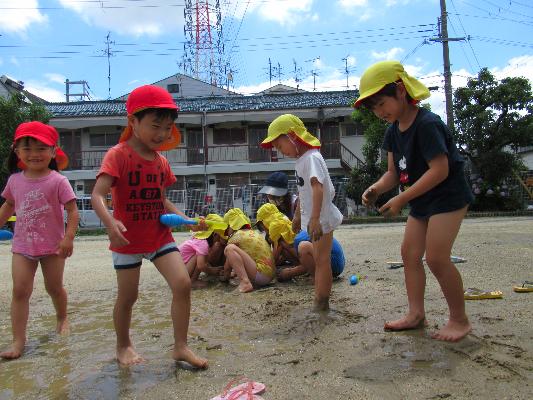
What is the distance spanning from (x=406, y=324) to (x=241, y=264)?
6.67 feet

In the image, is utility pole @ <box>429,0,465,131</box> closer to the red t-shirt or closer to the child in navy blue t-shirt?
the child in navy blue t-shirt

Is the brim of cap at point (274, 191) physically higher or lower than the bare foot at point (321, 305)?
higher

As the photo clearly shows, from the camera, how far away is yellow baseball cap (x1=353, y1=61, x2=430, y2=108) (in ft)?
8.94

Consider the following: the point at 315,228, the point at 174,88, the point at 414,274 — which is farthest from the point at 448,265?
the point at 174,88

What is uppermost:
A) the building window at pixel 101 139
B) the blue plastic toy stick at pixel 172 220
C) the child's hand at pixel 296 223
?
the building window at pixel 101 139

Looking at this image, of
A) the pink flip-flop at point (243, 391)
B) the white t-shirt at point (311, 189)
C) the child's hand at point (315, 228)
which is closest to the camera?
the pink flip-flop at point (243, 391)

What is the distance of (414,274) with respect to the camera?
291 cm

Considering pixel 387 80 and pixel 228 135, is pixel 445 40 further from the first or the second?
pixel 387 80

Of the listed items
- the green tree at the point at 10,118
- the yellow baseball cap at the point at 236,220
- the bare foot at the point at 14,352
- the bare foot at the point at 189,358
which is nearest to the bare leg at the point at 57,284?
the bare foot at the point at 14,352

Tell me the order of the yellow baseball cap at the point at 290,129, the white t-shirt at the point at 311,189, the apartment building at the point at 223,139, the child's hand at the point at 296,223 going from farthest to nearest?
the apartment building at the point at 223,139 → the child's hand at the point at 296,223 → the yellow baseball cap at the point at 290,129 → the white t-shirt at the point at 311,189

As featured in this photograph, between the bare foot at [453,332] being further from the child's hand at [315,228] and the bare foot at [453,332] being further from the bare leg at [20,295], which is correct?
the bare leg at [20,295]

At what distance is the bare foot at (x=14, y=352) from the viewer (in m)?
2.77

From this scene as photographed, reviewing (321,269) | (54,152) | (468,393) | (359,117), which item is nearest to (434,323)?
(321,269)

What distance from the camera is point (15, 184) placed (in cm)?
322
